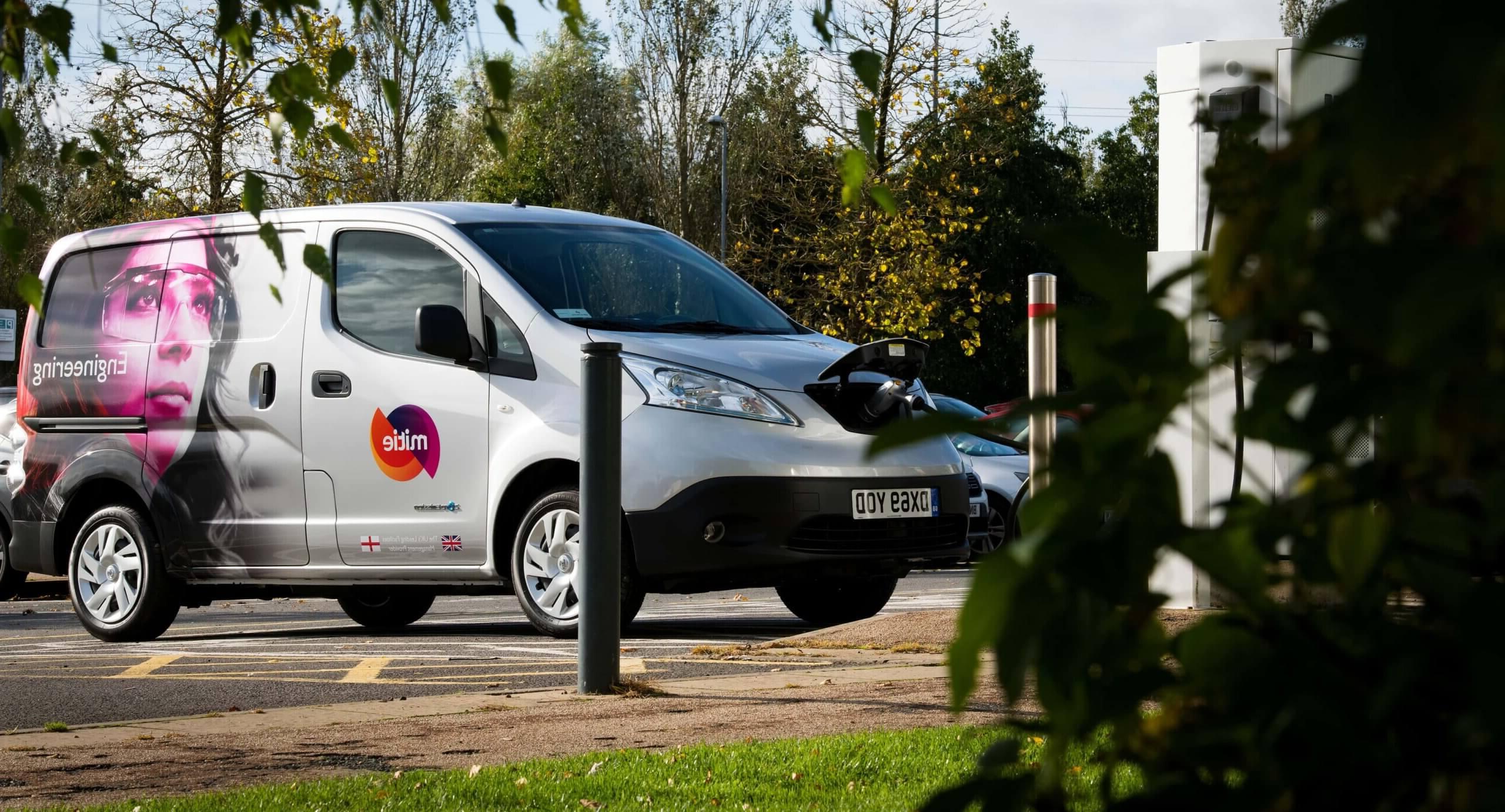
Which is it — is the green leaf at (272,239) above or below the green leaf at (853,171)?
below

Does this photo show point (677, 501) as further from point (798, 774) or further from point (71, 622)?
point (71, 622)

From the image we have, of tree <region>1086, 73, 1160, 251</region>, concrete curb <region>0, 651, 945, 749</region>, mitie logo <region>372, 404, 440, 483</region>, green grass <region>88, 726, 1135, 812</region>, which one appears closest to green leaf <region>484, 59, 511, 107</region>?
green grass <region>88, 726, 1135, 812</region>

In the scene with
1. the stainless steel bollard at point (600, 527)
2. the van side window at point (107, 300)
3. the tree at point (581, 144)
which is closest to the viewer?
the stainless steel bollard at point (600, 527)

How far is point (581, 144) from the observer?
4478 centimetres

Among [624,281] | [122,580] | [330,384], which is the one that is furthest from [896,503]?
[122,580]

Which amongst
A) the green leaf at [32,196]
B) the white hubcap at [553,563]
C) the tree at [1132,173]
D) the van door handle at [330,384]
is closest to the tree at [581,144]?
the tree at [1132,173]

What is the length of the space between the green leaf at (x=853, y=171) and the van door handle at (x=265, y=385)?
23.1ft

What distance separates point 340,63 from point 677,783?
2546 mm

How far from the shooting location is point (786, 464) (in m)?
7.76

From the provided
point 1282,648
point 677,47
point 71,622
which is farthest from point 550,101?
point 1282,648

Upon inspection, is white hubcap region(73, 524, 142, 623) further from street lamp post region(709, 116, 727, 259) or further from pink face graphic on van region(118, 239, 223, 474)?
street lamp post region(709, 116, 727, 259)

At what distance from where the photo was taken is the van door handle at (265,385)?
8797 millimetres

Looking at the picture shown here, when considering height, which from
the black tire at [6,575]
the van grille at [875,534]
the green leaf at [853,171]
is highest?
the green leaf at [853,171]

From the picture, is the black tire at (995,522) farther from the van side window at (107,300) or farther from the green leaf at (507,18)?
the green leaf at (507,18)
